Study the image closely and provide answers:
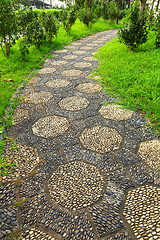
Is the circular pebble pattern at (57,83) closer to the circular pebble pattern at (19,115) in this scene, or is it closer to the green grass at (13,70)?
the green grass at (13,70)

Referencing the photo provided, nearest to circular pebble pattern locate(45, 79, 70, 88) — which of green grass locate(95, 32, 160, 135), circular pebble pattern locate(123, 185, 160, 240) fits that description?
green grass locate(95, 32, 160, 135)

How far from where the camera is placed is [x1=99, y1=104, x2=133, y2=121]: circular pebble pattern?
2734mm

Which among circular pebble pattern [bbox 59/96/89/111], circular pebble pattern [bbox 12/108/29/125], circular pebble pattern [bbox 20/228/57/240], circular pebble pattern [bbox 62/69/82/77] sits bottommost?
circular pebble pattern [bbox 20/228/57/240]

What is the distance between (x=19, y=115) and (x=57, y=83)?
1402mm

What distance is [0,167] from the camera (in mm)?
1871

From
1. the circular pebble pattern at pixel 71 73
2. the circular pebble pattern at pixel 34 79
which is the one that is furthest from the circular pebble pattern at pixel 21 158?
the circular pebble pattern at pixel 71 73

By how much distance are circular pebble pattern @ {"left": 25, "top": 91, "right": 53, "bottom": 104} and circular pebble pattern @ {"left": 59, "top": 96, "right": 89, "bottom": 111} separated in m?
0.33

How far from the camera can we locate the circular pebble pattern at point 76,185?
153 cm

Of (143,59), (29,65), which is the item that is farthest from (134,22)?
(29,65)

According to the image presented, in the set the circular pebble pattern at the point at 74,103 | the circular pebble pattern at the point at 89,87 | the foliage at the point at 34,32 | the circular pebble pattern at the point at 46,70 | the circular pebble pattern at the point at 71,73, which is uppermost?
the foliage at the point at 34,32

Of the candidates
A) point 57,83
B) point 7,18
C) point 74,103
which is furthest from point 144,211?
point 7,18

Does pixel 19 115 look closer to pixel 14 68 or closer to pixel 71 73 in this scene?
pixel 71 73

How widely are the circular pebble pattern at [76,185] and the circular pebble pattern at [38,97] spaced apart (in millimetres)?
1700

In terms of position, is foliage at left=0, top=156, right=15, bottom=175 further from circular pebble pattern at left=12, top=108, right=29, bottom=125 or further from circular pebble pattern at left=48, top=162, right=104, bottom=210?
circular pebble pattern at left=12, top=108, right=29, bottom=125
